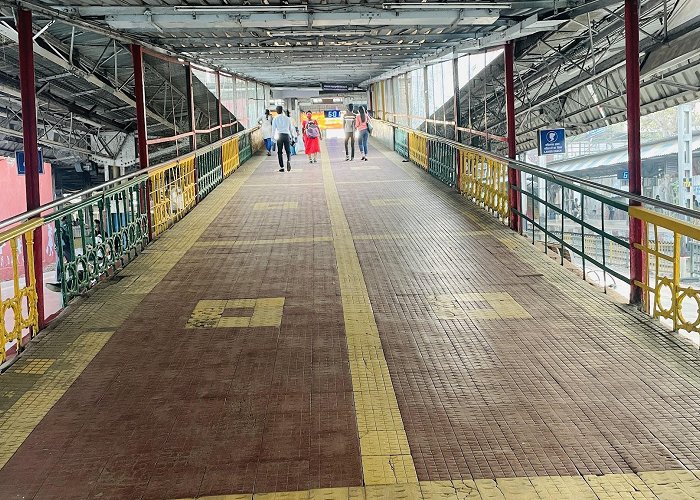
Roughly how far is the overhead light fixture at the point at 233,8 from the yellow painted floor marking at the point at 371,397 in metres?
3.40

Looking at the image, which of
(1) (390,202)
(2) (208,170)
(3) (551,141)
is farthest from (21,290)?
(3) (551,141)

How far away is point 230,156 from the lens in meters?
20.8

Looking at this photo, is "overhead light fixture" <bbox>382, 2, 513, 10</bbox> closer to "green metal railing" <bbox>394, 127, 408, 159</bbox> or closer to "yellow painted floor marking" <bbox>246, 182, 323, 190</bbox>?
"yellow painted floor marking" <bbox>246, 182, 323, 190</bbox>

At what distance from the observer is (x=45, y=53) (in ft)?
44.4

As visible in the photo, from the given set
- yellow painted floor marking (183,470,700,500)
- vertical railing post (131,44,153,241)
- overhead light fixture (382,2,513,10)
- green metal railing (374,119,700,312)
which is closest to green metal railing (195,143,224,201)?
vertical railing post (131,44,153,241)

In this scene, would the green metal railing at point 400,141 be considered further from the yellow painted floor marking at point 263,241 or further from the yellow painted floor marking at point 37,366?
the yellow painted floor marking at point 37,366

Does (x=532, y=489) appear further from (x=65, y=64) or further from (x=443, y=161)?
(x=443, y=161)

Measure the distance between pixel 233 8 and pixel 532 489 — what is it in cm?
747

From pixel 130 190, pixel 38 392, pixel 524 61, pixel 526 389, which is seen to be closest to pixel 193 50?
pixel 130 190

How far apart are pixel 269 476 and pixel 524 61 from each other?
1509 cm

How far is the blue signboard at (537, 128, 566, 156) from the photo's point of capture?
18484mm

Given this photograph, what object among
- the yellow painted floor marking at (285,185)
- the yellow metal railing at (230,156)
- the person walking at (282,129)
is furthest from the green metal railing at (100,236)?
the yellow metal railing at (230,156)

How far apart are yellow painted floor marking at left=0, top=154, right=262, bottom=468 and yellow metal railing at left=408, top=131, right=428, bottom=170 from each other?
32.4ft

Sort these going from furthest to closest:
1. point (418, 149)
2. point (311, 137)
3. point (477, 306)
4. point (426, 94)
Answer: point (311, 137) < point (426, 94) < point (418, 149) < point (477, 306)
